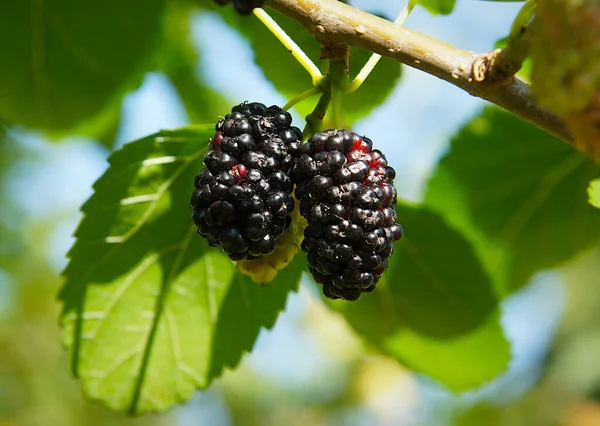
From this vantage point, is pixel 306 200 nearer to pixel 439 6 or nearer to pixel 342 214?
pixel 342 214

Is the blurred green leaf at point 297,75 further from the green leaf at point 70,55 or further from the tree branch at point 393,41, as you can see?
the tree branch at point 393,41

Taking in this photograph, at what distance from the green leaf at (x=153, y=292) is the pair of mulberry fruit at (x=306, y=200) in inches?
13.2

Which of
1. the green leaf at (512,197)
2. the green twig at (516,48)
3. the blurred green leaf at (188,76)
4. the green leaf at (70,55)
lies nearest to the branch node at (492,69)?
the green twig at (516,48)

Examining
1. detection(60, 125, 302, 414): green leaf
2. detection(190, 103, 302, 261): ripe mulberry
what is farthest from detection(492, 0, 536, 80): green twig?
detection(60, 125, 302, 414): green leaf

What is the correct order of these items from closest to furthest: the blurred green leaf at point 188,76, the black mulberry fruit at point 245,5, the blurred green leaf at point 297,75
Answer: the black mulberry fruit at point 245,5
the blurred green leaf at point 297,75
the blurred green leaf at point 188,76

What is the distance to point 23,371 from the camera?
371cm

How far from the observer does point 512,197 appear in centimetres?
178

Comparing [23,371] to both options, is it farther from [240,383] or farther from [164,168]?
[164,168]

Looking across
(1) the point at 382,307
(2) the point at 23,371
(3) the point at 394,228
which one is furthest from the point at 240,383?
(3) the point at 394,228

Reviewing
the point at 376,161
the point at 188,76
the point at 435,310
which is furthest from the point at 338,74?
the point at 188,76

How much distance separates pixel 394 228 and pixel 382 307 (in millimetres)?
744

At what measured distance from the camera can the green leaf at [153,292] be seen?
4.36 ft

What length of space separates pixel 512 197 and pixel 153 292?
93cm

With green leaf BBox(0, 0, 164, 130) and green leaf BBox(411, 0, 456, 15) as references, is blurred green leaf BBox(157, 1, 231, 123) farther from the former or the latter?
green leaf BBox(411, 0, 456, 15)
